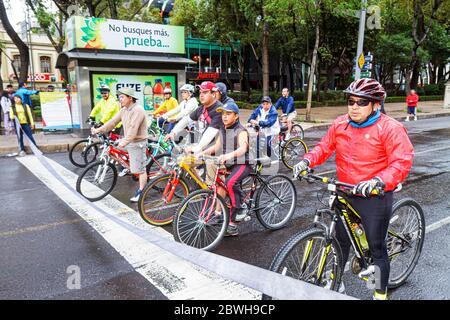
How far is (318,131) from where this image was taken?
16953 millimetres

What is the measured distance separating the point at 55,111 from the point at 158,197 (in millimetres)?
11173

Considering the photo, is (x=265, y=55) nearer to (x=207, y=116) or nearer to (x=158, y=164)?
(x=158, y=164)

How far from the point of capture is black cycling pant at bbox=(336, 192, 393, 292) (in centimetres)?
300

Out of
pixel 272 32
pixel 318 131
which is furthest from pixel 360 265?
pixel 272 32

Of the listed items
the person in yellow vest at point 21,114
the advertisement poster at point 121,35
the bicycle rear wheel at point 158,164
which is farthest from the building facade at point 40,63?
the bicycle rear wheel at point 158,164

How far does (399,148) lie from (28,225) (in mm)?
4970

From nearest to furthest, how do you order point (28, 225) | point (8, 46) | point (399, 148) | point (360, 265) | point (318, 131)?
point (399, 148) < point (360, 265) < point (28, 225) < point (318, 131) < point (8, 46)

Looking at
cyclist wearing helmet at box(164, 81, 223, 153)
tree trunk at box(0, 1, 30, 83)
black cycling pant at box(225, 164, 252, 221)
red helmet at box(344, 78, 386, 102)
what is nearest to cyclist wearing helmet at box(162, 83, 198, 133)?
cyclist wearing helmet at box(164, 81, 223, 153)

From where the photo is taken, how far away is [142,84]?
14.3 metres

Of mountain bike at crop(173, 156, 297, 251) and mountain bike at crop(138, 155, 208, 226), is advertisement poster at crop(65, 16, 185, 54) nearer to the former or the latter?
mountain bike at crop(138, 155, 208, 226)

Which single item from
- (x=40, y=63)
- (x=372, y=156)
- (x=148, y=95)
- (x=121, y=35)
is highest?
(x=40, y=63)

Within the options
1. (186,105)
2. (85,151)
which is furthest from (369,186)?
(85,151)

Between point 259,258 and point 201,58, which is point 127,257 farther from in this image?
point 201,58

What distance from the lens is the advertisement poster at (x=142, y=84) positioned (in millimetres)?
13547
